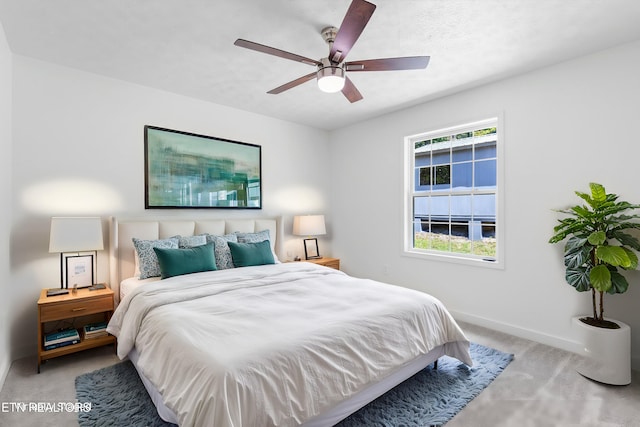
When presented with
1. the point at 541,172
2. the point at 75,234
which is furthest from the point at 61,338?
the point at 541,172

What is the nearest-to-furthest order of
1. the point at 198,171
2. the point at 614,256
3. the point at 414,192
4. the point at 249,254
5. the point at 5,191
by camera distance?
the point at 614,256 → the point at 5,191 → the point at 249,254 → the point at 198,171 → the point at 414,192

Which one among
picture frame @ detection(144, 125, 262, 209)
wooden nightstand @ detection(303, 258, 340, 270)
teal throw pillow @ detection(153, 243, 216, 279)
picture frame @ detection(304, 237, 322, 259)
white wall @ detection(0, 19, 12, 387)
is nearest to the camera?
white wall @ detection(0, 19, 12, 387)

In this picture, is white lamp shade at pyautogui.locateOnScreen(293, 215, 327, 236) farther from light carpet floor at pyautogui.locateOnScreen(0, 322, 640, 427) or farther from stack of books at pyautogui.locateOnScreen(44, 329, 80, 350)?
stack of books at pyautogui.locateOnScreen(44, 329, 80, 350)

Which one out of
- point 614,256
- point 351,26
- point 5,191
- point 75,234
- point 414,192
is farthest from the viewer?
point 414,192

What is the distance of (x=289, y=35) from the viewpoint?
8.02 feet

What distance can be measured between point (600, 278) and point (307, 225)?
3.18 metres

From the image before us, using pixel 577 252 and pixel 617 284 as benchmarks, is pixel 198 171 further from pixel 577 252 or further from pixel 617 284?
pixel 617 284

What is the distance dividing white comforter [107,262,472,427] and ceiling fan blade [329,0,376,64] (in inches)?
66.9

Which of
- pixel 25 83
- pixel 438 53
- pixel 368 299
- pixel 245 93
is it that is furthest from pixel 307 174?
pixel 25 83

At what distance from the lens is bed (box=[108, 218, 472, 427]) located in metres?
1.41

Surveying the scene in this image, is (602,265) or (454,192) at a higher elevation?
(454,192)

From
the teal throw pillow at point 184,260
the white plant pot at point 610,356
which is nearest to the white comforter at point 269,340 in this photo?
the teal throw pillow at point 184,260

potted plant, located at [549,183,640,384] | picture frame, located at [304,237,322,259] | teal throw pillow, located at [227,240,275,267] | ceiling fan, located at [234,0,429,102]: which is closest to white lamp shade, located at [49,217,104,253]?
teal throw pillow, located at [227,240,275,267]

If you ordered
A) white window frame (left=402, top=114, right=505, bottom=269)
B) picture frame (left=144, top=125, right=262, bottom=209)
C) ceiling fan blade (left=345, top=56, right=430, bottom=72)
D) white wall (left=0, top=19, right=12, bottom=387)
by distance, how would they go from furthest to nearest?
1. picture frame (left=144, top=125, right=262, bottom=209)
2. white window frame (left=402, top=114, right=505, bottom=269)
3. white wall (left=0, top=19, right=12, bottom=387)
4. ceiling fan blade (left=345, top=56, right=430, bottom=72)
